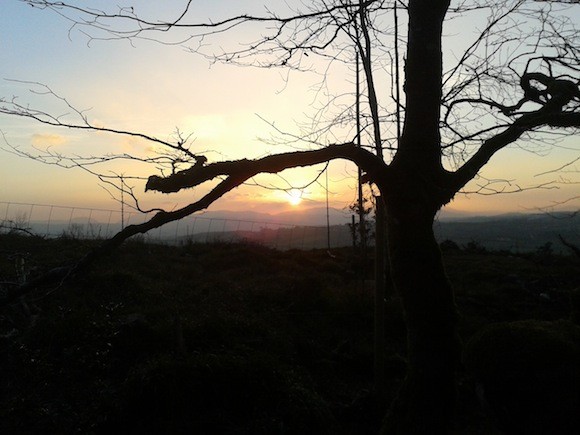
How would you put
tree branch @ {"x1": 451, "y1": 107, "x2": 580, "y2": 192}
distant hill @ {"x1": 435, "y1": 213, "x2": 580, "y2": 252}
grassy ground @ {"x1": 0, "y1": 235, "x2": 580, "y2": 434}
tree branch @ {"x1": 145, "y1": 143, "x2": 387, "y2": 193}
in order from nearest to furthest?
tree branch @ {"x1": 145, "y1": 143, "x2": 387, "y2": 193}, tree branch @ {"x1": 451, "y1": 107, "x2": 580, "y2": 192}, distant hill @ {"x1": 435, "y1": 213, "x2": 580, "y2": 252}, grassy ground @ {"x1": 0, "y1": 235, "x2": 580, "y2": 434}

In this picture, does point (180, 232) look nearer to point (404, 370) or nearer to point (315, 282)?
point (315, 282)

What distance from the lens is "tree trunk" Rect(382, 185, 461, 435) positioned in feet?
12.4

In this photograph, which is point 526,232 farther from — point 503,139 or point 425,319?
point 425,319

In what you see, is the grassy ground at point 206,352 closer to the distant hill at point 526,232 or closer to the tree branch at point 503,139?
the distant hill at point 526,232

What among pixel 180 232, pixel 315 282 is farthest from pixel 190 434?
pixel 180 232

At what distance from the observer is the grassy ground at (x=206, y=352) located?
4.80 metres

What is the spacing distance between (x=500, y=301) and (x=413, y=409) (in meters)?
8.35

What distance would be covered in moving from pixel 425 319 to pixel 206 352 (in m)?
3.27

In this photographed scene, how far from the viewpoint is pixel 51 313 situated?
7.83 m

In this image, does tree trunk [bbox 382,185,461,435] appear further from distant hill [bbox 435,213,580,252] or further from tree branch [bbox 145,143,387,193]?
distant hill [bbox 435,213,580,252]

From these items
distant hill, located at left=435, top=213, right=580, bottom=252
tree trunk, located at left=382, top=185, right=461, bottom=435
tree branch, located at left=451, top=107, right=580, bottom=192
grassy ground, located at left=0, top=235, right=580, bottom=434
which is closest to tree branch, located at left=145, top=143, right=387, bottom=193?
tree trunk, located at left=382, top=185, right=461, bottom=435

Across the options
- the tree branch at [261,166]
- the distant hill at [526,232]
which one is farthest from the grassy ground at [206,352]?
the distant hill at [526,232]

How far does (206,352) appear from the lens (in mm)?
6059

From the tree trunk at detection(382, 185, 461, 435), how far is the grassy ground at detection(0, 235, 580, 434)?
1399mm
